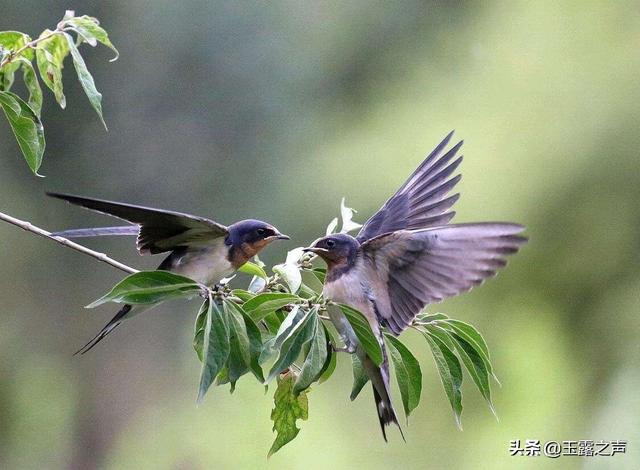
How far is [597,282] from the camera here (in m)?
4.64

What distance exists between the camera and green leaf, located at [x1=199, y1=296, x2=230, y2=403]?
1003mm

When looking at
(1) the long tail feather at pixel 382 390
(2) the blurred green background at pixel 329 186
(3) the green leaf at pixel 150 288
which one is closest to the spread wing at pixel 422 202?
(1) the long tail feather at pixel 382 390

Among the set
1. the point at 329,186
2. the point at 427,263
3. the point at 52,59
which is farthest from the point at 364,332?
the point at 329,186

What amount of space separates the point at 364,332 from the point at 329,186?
429 centimetres

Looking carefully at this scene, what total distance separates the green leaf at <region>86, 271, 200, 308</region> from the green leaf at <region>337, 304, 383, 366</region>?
19 centimetres

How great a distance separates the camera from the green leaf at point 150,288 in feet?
3.33

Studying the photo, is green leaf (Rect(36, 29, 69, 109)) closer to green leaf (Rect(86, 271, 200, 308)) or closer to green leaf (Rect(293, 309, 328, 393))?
green leaf (Rect(86, 271, 200, 308))

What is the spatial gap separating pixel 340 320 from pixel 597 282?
12.2ft

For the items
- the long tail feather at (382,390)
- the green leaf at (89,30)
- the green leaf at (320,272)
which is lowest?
the long tail feather at (382,390)

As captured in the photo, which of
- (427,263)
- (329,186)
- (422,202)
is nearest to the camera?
(427,263)

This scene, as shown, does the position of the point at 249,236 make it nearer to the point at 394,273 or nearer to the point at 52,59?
the point at 394,273

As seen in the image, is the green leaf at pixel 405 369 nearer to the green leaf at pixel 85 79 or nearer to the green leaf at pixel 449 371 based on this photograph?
the green leaf at pixel 449 371

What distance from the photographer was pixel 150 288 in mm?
1028

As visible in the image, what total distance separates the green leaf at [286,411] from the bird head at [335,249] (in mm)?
218
